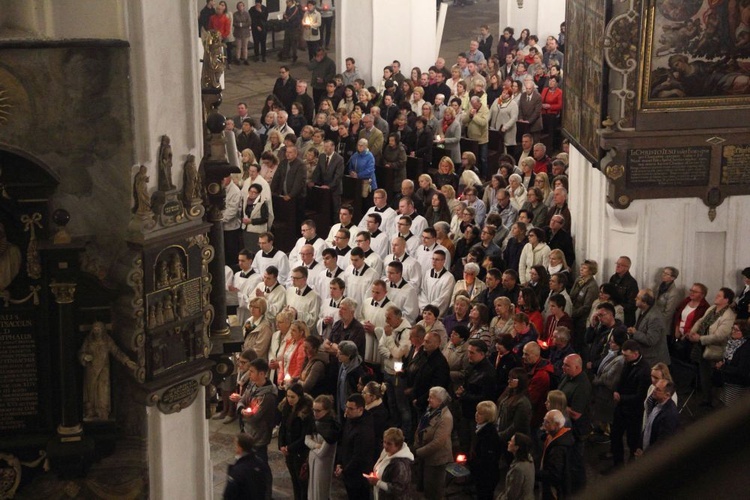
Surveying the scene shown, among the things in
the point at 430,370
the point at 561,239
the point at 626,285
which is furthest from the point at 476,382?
the point at 561,239

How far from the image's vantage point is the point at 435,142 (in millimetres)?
20453

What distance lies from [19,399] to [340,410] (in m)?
4.48

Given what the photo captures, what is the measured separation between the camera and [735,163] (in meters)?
13.1

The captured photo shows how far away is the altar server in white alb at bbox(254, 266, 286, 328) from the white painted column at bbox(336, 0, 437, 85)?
13.2 metres

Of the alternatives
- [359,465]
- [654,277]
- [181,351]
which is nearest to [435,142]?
[654,277]

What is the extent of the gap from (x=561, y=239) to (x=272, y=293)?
3837 mm

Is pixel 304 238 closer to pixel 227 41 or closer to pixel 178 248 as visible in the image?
pixel 178 248

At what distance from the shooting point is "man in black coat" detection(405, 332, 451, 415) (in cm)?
1078

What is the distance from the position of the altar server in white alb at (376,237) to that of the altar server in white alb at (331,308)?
2149 millimetres

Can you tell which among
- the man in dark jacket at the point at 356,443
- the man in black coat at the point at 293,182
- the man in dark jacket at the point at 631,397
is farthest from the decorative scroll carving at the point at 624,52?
the man in black coat at the point at 293,182

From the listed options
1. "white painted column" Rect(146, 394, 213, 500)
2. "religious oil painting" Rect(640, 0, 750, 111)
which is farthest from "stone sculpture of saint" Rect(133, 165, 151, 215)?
"religious oil painting" Rect(640, 0, 750, 111)

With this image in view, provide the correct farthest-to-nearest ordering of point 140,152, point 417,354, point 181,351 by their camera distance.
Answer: point 417,354 → point 181,351 → point 140,152

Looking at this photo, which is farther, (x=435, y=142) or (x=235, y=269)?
(x=435, y=142)

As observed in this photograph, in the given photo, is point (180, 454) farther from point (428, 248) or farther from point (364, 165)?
point (364, 165)
